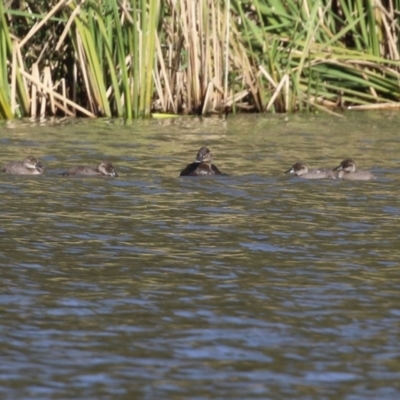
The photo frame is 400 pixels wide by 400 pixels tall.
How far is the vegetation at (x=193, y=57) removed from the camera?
621 inches

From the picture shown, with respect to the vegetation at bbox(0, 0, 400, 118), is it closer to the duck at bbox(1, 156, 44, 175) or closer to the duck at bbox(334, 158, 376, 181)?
the duck at bbox(1, 156, 44, 175)

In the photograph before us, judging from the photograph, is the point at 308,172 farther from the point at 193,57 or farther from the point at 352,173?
the point at 193,57

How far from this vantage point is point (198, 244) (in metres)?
7.98

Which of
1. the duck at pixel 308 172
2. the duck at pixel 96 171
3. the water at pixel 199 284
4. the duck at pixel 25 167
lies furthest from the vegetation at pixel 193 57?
the duck at pixel 308 172

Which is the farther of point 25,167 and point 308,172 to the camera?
point 308,172

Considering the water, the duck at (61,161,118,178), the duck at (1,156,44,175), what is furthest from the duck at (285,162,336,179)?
the duck at (1,156,44,175)

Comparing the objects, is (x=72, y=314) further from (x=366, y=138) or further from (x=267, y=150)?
(x=366, y=138)

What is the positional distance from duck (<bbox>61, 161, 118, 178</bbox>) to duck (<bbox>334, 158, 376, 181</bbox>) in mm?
2017

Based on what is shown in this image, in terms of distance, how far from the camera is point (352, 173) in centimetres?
1100

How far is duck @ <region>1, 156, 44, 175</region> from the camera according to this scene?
10977 millimetres

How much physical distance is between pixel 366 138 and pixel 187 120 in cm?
268

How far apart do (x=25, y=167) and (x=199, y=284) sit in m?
4.49

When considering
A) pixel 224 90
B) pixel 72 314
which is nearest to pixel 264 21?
pixel 224 90

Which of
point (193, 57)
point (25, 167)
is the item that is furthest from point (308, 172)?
point (193, 57)
